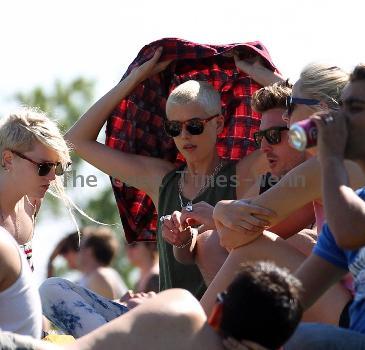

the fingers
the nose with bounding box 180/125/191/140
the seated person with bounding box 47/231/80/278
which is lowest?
the seated person with bounding box 47/231/80/278

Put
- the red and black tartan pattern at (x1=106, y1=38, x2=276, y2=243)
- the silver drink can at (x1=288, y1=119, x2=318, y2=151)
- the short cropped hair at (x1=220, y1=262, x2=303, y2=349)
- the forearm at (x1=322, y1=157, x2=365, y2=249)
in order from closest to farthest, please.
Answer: the short cropped hair at (x1=220, y1=262, x2=303, y2=349)
the forearm at (x1=322, y1=157, x2=365, y2=249)
the silver drink can at (x1=288, y1=119, x2=318, y2=151)
the red and black tartan pattern at (x1=106, y1=38, x2=276, y2=243)

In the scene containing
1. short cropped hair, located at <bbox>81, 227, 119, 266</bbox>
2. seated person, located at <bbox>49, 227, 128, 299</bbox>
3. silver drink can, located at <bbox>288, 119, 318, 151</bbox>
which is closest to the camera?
silver drink can, located at <bbox>288, 119, 318, 151</bbox>

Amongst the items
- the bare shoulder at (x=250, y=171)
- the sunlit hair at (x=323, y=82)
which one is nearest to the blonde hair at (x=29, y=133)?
the bare shoulder at (x=250, y=171)

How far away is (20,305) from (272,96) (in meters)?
2.02

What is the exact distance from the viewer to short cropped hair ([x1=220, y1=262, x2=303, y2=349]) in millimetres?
3395

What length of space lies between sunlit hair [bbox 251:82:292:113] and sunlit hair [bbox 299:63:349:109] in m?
0.44

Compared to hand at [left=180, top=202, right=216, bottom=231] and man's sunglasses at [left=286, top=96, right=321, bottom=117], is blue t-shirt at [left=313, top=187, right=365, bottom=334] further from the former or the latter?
hand at [left=180, top=202, right=216, bottom=231]

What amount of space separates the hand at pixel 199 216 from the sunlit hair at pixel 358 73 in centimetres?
138

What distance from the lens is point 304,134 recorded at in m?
3.80

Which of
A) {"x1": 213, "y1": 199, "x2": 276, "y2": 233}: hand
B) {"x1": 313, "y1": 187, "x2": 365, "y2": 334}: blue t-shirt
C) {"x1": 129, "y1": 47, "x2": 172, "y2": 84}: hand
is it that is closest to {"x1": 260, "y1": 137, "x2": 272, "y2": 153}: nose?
{"x1": 213, "y1": 199, "x2": 276, "y2": 233}: hand

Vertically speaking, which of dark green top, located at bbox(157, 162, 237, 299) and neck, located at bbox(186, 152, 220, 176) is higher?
neck, located at bbox(186, 152, 220, 176)

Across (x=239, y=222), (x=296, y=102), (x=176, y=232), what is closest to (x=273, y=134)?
(x=296, y=102)

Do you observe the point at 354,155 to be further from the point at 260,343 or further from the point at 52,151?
the point at 52,151

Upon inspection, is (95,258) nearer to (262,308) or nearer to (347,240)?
(347,240)
